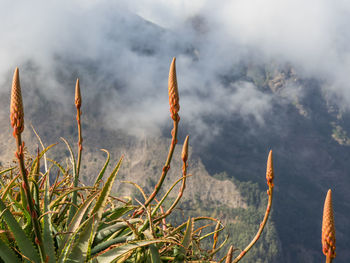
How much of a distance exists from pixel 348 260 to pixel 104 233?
224395mm

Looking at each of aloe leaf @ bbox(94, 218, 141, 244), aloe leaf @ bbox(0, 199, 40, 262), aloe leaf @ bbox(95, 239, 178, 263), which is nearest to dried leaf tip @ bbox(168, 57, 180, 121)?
aloe leaf @ bbox(95, 239, 178, 263)

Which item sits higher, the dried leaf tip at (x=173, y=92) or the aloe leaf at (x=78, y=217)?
the dried leaf tip at (x=173, y=92)

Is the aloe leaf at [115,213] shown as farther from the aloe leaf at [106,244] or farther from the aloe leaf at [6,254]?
the aloe leaf at [6,254]

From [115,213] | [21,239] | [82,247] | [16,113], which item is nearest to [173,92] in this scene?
[16,113]

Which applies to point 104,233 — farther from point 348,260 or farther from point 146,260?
point 348,260

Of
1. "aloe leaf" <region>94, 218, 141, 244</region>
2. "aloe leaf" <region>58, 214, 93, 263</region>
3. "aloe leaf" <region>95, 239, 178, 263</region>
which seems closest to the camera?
"aloe leaf" <region>95, 239, 178, 263</region>

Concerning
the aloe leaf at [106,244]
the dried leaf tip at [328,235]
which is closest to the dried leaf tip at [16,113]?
the aloe leaf at [106,244]

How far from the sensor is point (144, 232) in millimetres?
1640

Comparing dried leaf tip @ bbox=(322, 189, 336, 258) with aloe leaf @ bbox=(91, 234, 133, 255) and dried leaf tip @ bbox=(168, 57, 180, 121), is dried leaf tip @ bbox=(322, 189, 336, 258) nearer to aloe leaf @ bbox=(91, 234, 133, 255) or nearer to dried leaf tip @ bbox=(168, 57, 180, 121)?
dried leaf tip @ bbox=(168, 57, 180, 121)

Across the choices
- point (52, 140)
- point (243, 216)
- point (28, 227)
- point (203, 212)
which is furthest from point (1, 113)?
point (28, 227)

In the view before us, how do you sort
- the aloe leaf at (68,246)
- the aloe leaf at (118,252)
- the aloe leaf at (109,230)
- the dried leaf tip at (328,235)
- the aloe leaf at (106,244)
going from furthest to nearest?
the aloe leaf at (109,230) → the aloe leaf at (106,244) → the aloe leaf at (68,246) → the aloe leaf at (118,252) → the dried leaf tip at (328,235)

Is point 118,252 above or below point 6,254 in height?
above

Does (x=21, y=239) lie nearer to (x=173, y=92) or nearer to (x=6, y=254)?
(x=6, y=254)

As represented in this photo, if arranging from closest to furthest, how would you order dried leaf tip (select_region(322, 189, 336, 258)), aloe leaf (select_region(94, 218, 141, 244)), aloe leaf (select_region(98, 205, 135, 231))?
1. dried leaf tip (select_region(322, 189, 336, 258))
2. aloe leaf (select_region(94, 218, 141, 244))
3. aloe leaf (select_region(98, 205, 135, 231))
